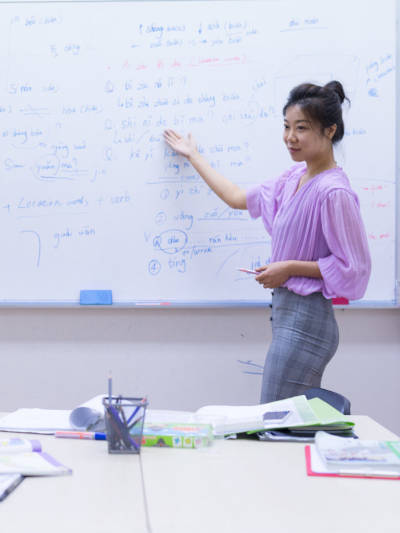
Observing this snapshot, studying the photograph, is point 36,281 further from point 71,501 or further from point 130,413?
point 71,501

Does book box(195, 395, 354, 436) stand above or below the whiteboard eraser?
below

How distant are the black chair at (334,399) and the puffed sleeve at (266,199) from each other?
79 centimetres

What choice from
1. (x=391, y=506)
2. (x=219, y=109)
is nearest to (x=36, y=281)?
(x=219, y=109)

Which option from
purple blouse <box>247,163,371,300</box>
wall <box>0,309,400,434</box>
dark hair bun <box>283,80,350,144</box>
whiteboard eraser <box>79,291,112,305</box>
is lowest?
wall <box>0,309,400,434</box>

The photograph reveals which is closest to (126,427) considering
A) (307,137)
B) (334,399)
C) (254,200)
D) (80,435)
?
(80,435)

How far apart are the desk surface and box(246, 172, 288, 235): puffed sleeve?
1202 mm

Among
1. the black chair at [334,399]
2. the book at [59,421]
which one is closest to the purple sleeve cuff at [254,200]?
the black chair at [334,399]

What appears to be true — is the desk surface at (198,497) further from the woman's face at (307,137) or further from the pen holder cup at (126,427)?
the woman's face at (307,137)

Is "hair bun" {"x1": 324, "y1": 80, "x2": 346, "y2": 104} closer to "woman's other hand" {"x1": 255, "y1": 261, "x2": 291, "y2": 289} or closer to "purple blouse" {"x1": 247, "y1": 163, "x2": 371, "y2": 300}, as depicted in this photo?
"purple blouse" {"x1": 247, "y1": 163, "x2": 371, "y2": 300}

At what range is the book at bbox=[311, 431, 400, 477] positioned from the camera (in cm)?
110

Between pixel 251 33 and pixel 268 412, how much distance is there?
174cm

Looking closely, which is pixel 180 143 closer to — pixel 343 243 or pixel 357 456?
pixel 343 243

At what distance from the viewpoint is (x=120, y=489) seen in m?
1.02

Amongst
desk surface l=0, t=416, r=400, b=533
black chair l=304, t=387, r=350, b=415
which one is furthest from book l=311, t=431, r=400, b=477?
black chair l=304, t=387, r=350, b=415
